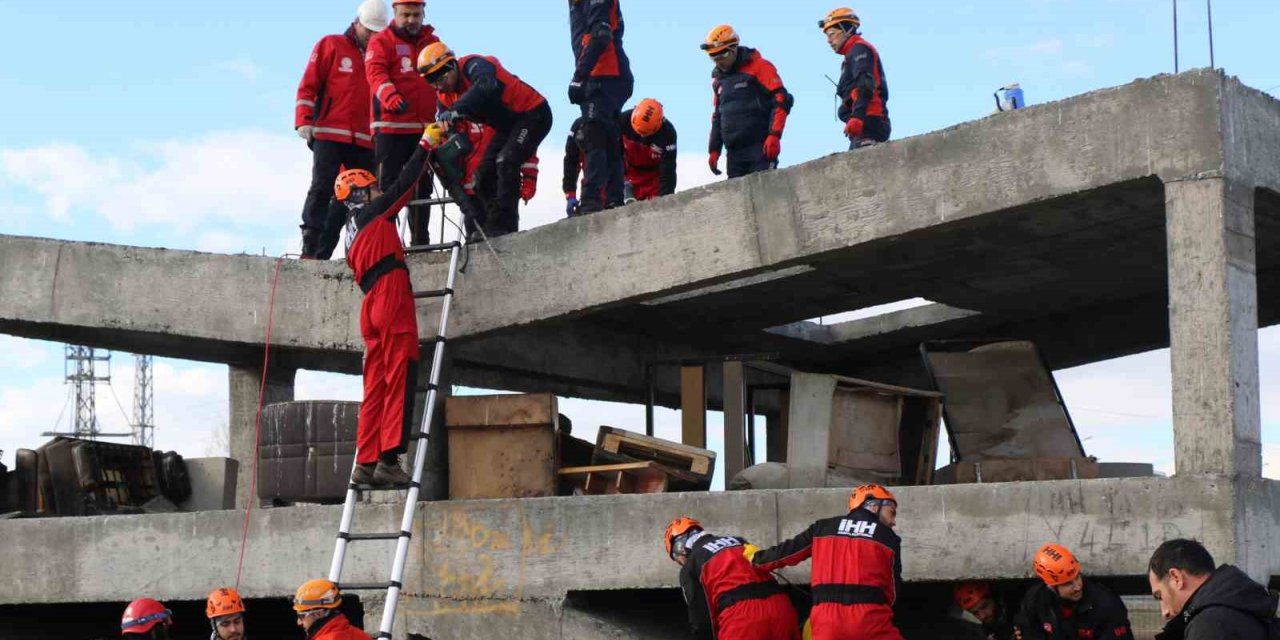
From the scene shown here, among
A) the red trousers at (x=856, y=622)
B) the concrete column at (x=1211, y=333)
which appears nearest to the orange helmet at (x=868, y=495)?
the red trousers at (x=856, y=622)

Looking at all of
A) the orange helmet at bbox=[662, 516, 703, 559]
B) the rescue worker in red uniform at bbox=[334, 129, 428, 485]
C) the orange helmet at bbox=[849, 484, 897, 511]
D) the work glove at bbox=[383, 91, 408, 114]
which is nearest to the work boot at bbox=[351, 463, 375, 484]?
the rescue worker in red uniform at bbox=[334, 129, 428, 485]

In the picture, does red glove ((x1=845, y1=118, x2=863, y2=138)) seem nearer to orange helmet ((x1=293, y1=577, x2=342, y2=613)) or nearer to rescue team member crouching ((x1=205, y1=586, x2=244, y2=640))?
orange helmet ((x1=293, y1=577, x2=342, y2=613))

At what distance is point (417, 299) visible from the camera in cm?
1194

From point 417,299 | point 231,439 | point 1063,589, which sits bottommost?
point 1063,589

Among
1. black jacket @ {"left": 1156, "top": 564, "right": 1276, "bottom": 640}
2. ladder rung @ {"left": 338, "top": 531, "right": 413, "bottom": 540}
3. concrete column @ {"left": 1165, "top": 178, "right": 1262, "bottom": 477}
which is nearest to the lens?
black jacket @ {"left": 1156, "top": 564, "right": 1276, "bottom": 640}

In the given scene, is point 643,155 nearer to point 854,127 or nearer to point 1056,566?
point 854,127

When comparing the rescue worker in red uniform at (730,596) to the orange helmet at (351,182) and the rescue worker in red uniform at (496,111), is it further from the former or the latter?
the orange helmet at (351,182)

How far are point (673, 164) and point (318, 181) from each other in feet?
10.2

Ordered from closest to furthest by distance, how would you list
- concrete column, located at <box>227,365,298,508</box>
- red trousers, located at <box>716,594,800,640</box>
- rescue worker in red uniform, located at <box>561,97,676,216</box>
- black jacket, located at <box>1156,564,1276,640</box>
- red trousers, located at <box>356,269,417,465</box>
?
black jacket, located at <box>1156,564,1276,640</box> → red trousers, located at <box>716,594,800,640</box> → red trousers, located at <box>356,269,417,465</box> → concrete column, located at <box>227,365,298,508</box> → rescue worker in red uniform, located at <box>561,97,676,216</box>

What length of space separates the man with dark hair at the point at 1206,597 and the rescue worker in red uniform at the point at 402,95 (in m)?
7.70

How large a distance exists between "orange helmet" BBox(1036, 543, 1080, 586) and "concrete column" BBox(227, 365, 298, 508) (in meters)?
Result: 6.74

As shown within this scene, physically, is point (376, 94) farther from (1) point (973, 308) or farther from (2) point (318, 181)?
(1) point (973, 308)

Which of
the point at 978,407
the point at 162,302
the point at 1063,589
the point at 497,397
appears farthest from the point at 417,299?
the point at 1063,589

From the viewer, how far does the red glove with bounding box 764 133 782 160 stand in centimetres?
1214
